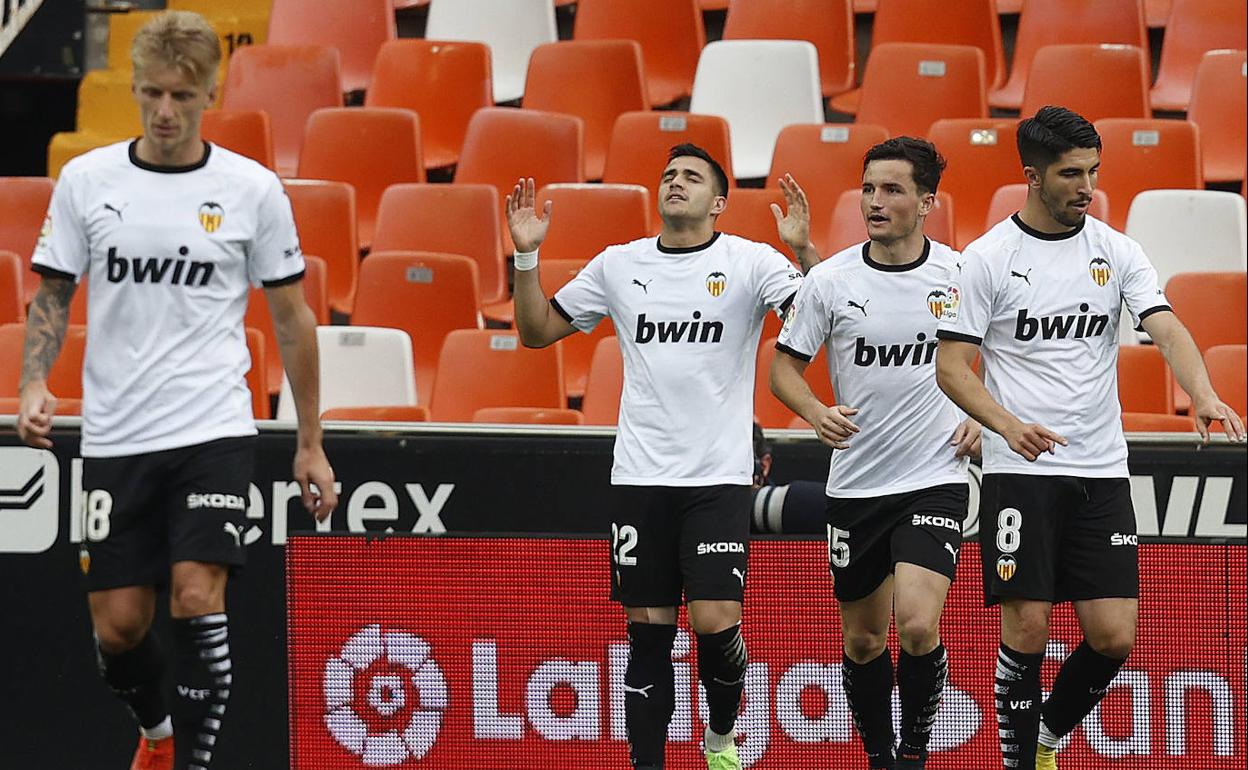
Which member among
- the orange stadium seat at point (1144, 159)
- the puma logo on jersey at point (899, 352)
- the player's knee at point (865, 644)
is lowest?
the player's knee at point (865, 644)

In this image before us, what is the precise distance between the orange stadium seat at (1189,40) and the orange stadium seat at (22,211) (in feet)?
20.1

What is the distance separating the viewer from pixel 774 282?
21.6ft

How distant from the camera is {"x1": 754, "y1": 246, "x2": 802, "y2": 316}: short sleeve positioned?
21.6ft

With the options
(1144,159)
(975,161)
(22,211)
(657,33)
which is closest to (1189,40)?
(1144,159)

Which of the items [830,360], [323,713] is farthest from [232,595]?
[830,360]

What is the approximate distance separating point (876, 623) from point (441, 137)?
5795mm

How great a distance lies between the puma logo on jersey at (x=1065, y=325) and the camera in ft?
20.4

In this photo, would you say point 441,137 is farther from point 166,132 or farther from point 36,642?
point 166,132

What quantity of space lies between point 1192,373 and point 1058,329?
0.44m

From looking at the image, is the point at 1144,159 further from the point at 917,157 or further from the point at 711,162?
the point at 711,162

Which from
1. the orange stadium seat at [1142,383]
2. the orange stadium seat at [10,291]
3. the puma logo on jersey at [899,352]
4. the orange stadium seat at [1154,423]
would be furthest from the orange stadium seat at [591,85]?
the puma logo on jersey at [899,352]

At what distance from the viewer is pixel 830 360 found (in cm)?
672

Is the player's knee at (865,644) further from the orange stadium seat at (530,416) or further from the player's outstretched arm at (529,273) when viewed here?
the orange stadium seat at (530,416)

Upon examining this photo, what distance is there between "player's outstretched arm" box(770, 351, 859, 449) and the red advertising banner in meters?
0.79
